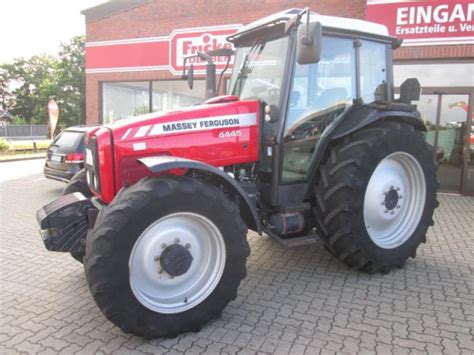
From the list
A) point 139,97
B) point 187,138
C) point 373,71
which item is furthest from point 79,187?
point 139,97

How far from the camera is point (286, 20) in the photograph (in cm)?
384

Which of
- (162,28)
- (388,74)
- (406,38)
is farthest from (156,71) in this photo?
(388,74)

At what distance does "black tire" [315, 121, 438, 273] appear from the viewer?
13.1 ft

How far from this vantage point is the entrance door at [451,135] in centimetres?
927

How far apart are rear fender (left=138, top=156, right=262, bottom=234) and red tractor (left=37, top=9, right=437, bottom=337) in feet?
0.05

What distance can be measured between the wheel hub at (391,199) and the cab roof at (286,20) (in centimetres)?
166

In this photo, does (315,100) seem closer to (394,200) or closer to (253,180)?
(253,180)

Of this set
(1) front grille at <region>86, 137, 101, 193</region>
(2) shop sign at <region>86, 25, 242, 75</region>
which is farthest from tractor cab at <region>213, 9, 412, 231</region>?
(2) shop sign at <region>86, 25, 242, 75</region>

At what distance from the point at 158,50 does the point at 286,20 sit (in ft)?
30.3

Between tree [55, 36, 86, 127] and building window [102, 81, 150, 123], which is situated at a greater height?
tree [55, 36, 86, 127]

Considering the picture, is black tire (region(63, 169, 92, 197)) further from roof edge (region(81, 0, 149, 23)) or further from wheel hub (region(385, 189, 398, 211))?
roof edge (region(81, 0, 149, 23))

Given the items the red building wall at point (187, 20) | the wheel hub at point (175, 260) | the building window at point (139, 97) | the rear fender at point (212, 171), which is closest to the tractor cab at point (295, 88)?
the rear fender at point (212, 171)

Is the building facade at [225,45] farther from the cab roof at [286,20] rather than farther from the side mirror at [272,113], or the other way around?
the side mirror at [272,113]

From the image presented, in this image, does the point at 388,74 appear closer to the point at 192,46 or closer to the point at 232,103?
the point at 232,103
